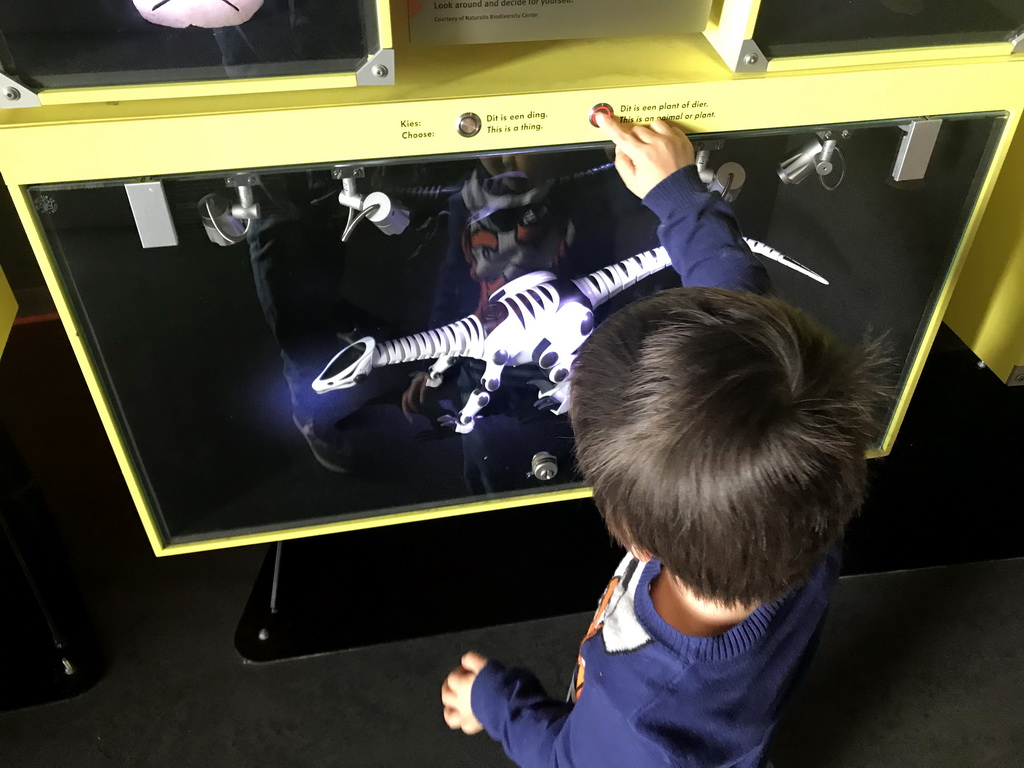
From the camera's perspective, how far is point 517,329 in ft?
3.06

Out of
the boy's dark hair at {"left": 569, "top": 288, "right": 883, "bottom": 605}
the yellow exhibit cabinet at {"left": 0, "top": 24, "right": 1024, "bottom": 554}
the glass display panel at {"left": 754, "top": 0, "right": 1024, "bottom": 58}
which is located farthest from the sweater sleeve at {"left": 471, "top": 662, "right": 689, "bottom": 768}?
the glass display panel at {"left": 754, "top": 0, "right": 1024, "bottom": 58}

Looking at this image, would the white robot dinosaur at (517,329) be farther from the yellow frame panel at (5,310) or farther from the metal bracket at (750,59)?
the yellow frame panel at (5,310)

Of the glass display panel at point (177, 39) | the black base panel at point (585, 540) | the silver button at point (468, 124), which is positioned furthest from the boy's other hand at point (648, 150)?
the black base panel at point (585, 540)

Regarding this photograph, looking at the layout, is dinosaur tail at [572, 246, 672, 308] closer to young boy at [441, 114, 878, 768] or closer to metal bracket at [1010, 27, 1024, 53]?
young boy at [441, 114, 878, 768]

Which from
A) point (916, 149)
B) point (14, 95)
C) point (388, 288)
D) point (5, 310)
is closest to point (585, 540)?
point (388, 288)

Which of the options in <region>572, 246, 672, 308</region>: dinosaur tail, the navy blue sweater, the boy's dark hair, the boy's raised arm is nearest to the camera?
the boy's dark hair

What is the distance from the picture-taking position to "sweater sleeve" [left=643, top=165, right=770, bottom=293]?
2.57 ft

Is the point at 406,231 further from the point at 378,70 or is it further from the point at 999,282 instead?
the point at 999,282

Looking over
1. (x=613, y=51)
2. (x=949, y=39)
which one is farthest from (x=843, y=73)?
(x=613, y=51)

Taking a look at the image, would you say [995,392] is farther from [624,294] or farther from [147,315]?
[147,315]

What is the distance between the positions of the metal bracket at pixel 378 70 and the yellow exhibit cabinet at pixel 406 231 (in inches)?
0.7

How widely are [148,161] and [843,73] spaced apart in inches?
23.9

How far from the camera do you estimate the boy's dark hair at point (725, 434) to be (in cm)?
56

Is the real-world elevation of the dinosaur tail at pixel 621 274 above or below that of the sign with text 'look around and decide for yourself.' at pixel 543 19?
below
